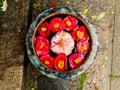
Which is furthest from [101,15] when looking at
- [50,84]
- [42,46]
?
[50,84]

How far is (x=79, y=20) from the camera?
3.20 meters

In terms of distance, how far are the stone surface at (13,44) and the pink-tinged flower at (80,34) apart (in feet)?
1.91

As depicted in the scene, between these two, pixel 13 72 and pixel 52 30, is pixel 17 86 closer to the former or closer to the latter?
pixel 13 72

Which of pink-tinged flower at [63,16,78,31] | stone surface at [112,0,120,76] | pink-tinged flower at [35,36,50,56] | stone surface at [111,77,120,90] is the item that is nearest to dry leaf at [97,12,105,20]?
stone surface at [112,0,120,76]

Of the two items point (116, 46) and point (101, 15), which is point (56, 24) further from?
point (116, 46)

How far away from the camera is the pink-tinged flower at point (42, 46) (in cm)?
312

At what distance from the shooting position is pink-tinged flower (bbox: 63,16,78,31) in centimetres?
314

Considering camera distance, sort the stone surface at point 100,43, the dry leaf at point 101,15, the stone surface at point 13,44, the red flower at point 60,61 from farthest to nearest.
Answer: the dry leaf at point 101,15 < the stone surface at point 100,43 < the stone surface at point 13,44 < the red flower at point 60,61

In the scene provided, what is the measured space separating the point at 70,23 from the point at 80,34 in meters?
0.13

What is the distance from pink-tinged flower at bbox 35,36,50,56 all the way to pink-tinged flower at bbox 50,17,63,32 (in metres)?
0.12

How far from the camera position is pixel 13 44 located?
11.3 feet

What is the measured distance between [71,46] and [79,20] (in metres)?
0.26

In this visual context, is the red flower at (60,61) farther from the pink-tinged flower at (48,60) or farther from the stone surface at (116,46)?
the stone surface at (116,46)

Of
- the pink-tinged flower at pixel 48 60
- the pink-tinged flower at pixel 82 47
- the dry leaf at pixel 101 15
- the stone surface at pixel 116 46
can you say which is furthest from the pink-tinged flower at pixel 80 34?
the stone surface at pixel 116 46
